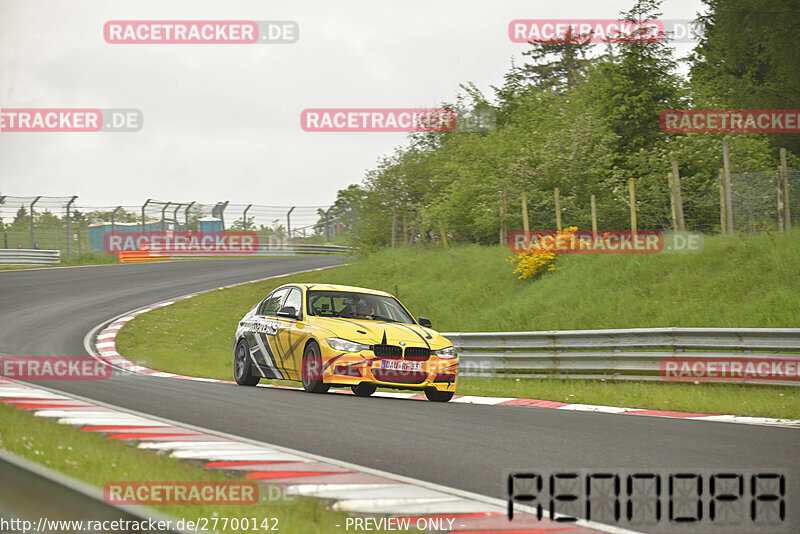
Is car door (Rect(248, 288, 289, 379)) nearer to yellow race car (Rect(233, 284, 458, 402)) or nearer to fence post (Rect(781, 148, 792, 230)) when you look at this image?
yellow race car (Rect(233, 284, 458, 402))

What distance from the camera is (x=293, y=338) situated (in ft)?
39.7

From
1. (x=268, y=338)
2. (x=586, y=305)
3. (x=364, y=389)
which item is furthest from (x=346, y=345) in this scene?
(x=586, y=305)

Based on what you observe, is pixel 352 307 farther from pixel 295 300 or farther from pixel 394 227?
pixel 394 227

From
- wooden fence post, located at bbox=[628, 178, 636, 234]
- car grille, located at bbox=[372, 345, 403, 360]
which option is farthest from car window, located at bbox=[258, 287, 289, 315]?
wooden fence post, located at bbox=[628, 178, 636, 234]

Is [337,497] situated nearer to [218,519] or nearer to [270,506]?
[270,506]

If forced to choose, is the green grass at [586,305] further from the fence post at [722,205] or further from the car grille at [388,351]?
the car grille at [388,351]

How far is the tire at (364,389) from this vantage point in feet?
37.9

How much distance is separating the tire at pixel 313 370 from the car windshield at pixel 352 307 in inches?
28.0

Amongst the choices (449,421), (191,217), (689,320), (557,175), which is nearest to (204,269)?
(191,217)

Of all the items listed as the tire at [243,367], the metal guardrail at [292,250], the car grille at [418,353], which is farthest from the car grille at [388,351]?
the metal guardrail at [292,250]

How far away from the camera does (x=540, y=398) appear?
12.2 metres

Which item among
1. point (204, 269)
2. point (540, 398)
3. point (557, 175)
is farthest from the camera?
point (204, 269)

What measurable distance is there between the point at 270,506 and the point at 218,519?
0.47m

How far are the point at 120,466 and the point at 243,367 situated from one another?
7763 mm
